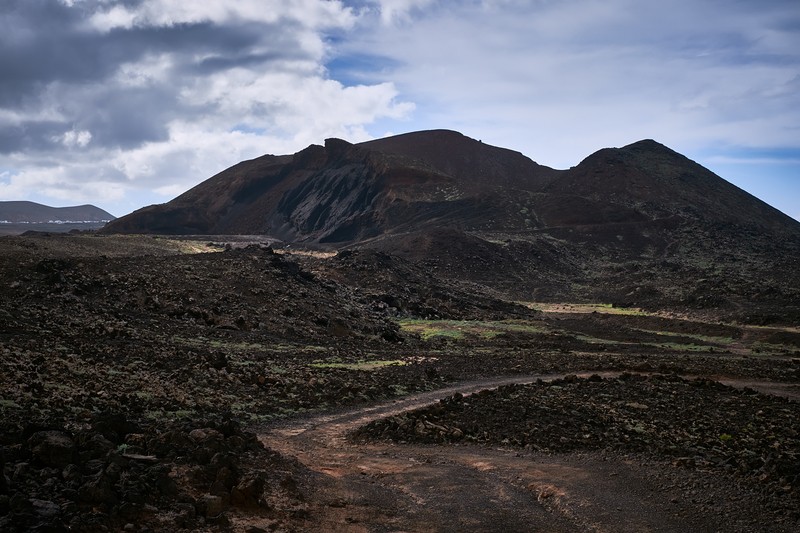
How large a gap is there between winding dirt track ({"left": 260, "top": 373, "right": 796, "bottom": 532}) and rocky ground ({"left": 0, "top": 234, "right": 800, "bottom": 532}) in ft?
2.13

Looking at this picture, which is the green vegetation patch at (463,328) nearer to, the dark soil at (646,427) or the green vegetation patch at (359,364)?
the green vegetation patch at (359,364)

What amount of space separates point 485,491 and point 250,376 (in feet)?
30.6

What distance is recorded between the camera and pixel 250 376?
60.6 feet

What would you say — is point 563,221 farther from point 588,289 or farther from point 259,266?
point 259,266

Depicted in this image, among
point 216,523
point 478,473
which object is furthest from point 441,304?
point 216,523

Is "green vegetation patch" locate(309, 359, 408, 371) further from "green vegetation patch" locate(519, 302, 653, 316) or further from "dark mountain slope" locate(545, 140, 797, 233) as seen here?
"dark mountain slope" locate(545, 140, 797, 233)

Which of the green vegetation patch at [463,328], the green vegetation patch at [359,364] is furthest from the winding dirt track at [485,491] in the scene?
the green vegetation patch at [463,328]

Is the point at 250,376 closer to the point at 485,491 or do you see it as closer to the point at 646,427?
the point at 485,491

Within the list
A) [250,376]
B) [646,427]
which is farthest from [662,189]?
[250,376]

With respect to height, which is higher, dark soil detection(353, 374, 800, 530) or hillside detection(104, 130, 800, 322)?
hillside detection(104, 130, 800, 322)

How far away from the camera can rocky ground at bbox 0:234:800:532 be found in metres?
8.36

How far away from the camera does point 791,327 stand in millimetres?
41469

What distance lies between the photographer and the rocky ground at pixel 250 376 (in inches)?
329

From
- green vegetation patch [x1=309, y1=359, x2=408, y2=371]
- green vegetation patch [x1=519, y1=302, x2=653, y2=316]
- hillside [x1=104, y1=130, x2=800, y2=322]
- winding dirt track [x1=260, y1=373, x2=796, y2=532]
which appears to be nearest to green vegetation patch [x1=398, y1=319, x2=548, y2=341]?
green vegetation patch [x1=309, y1=359, x2=408, y2=371]
